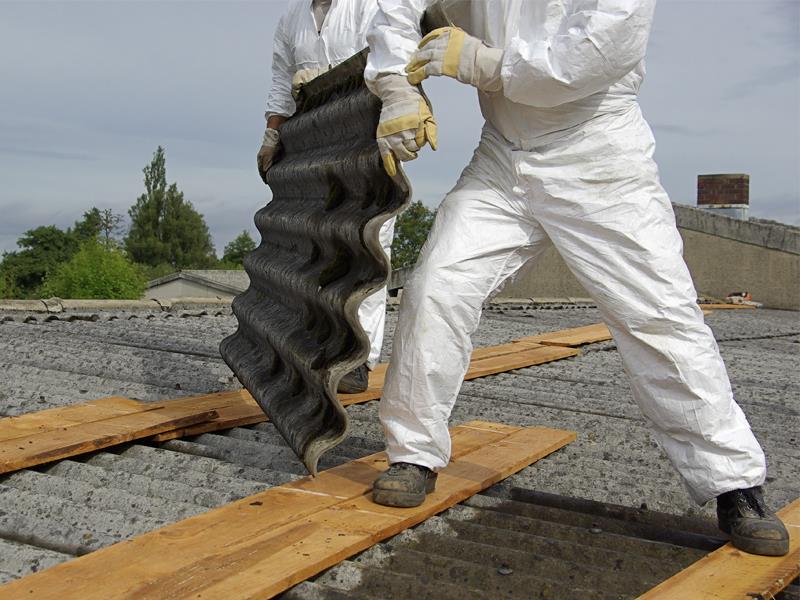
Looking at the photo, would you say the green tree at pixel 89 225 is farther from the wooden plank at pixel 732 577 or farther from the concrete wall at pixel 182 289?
the wooden plank at pixel 732 577

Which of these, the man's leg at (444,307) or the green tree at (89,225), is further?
the green tree at (89,225)

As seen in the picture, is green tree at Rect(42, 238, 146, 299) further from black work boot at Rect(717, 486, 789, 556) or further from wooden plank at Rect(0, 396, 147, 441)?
black work boot at Rect(717, 486, 789, 556)

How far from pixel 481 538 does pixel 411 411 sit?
38 centimetres

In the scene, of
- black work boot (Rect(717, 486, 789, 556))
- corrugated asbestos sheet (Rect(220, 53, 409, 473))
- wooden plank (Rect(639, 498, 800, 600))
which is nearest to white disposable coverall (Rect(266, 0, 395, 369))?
corrugated asbestos sheet (Rect(220, 53, 409, 473))

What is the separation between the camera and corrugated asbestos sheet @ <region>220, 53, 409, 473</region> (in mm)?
2414

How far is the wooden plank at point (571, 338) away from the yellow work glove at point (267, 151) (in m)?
2.57

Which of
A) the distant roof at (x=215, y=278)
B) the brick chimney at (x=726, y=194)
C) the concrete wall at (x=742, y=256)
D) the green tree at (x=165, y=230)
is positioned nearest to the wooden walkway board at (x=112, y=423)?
the concrete wall at (x=742, y=256)

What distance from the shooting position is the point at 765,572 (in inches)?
83.0

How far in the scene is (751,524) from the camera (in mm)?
2244

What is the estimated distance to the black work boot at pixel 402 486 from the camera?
235 centimetres

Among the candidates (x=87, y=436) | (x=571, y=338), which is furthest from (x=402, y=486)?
(x=571, y=338)

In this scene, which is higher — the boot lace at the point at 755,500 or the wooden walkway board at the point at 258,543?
the boot lace at the point at 755,500

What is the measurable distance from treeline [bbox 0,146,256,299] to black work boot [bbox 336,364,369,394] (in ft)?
114

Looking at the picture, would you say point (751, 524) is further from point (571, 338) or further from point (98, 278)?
point (98, 278)
